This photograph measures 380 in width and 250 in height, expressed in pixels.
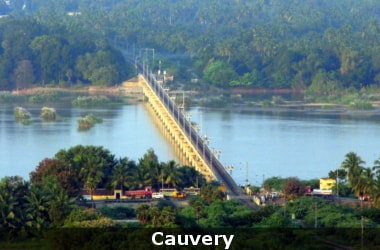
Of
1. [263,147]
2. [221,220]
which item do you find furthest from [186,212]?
[263,147]

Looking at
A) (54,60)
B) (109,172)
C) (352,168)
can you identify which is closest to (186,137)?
(109,172)

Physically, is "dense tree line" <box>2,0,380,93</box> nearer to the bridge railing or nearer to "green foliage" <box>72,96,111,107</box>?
"green foliage" <box>72,96,111,107</box>

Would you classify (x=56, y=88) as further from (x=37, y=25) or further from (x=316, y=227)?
(x=316, y=227)

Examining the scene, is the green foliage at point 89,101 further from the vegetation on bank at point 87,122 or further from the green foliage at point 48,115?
the vegetation on bank at point 87,122

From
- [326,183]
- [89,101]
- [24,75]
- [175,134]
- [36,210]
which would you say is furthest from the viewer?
[24,75]

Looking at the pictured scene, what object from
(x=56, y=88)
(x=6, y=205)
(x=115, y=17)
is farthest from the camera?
(x=115, y=17)

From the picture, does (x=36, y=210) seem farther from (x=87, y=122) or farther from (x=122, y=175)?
(x=87, y=122)
